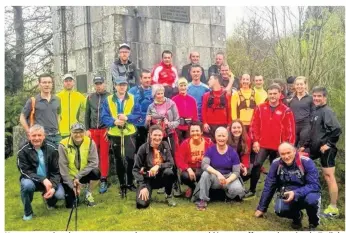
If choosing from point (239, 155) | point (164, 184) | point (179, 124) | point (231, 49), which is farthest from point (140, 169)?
point (231, 49)

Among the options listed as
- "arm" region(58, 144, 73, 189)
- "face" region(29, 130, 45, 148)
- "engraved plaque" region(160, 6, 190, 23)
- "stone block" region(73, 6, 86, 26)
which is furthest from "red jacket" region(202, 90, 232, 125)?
"stone block" region(73, 6, 86, 26)

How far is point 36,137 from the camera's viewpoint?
580 centimetres

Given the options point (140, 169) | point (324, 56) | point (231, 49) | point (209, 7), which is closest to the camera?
point (140, 169)

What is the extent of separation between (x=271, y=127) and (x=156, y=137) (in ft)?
5.41

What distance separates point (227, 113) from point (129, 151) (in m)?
1.61

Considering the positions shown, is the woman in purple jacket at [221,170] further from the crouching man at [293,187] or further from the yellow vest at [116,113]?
the yellow vest at [116,113]

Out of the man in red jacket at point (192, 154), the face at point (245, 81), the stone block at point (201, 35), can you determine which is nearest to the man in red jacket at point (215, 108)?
the face at point (245, 81)

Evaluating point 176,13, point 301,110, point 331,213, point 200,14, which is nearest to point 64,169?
point 301,110

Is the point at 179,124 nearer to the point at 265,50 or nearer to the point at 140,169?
the point at 140,169

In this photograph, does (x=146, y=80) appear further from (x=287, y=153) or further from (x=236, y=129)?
(x=287, y=153)

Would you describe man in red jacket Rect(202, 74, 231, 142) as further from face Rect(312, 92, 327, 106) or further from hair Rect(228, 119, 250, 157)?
face Rect(312, 92, 327, 106)

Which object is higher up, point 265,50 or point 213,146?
point 265,50

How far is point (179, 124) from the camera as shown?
6.62 m

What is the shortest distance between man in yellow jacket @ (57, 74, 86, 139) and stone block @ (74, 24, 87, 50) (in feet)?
6.60
